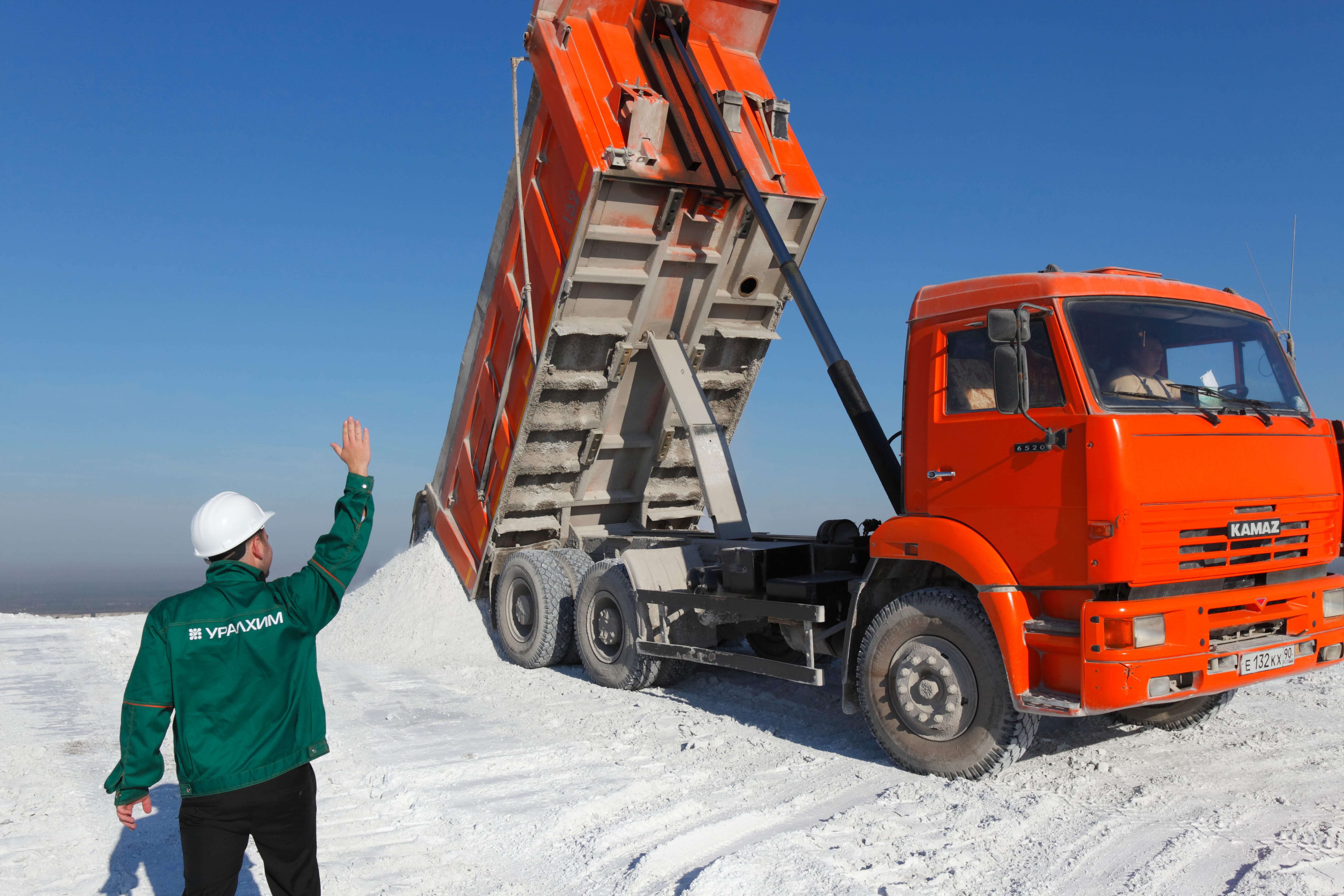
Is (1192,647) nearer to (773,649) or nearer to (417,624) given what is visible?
(773,649)

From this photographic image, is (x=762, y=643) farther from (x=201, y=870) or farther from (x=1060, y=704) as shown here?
(x=201, y=870)

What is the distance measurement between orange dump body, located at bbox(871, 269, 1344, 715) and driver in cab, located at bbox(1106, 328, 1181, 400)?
5.5 inches

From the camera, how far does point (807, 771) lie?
5180 mm

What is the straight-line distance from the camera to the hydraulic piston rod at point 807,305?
5855 millimetres

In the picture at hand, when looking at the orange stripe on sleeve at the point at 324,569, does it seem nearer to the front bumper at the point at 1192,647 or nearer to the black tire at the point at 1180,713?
the front bumper at the point at 1192,647

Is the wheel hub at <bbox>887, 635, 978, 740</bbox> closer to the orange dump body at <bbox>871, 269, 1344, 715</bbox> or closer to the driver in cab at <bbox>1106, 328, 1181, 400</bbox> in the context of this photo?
the orange dump body at <bbox>871, 269, 1344, 715</bbox>

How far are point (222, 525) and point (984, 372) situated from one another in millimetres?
3691

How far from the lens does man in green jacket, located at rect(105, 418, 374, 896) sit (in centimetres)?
263

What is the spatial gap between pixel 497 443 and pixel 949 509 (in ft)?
14.5

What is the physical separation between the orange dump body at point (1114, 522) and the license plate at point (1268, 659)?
2cm

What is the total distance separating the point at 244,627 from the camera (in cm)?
270

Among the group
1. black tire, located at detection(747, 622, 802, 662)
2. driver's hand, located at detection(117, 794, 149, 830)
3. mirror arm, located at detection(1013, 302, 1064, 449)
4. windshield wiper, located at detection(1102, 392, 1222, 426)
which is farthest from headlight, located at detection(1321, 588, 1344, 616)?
driver's hand, located at detection(117, 794, 149, 830)

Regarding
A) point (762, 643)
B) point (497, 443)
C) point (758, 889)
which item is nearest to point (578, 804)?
point (758, 889)

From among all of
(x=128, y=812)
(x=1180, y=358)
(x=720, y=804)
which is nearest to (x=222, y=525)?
(x=128, y=812)
